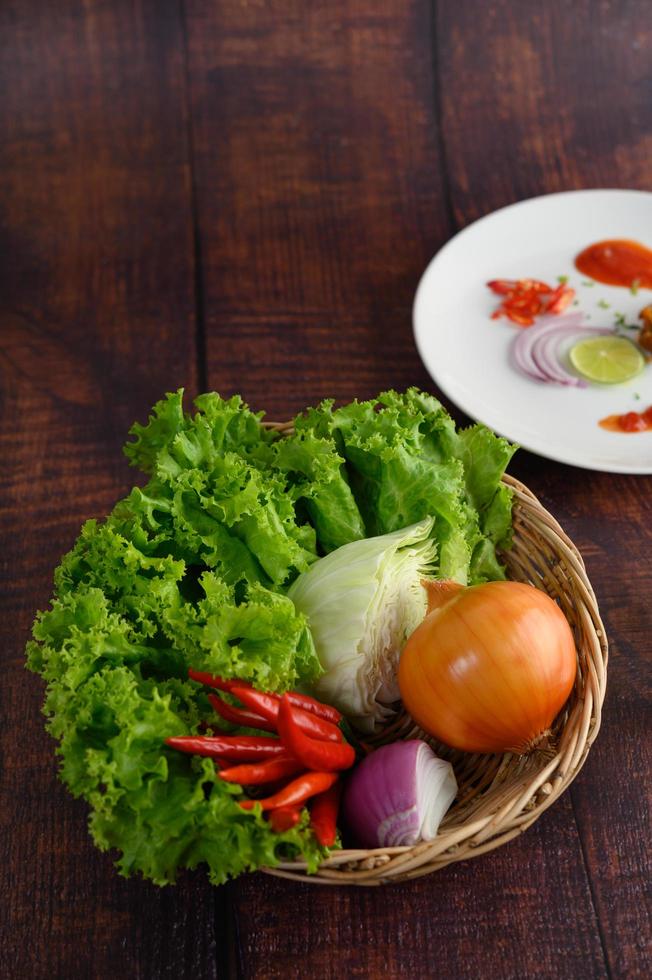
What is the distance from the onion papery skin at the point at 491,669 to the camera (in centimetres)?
152

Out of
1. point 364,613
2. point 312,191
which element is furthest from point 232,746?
point 312,191

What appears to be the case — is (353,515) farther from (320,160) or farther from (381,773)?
(320,160)

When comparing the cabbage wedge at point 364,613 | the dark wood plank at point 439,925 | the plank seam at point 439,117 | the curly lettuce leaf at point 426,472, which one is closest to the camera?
the dark wood plank at point 439,925

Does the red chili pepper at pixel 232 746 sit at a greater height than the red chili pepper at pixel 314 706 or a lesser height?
greater

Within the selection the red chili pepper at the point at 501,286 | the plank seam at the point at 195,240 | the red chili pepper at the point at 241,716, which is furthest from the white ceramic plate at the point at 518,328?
the red chili pepper at the point at 241,716

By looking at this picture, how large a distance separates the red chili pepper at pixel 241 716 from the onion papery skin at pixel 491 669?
0.76 feet

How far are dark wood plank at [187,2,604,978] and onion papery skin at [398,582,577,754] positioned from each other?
22 centimetres

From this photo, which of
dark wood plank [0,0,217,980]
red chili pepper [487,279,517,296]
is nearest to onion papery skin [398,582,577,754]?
dark wood plank [0,0,217,980]

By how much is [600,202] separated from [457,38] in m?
0.85

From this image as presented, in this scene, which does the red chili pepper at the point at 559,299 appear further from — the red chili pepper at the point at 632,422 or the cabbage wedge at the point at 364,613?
the cabbage wedge at the point at 364,613

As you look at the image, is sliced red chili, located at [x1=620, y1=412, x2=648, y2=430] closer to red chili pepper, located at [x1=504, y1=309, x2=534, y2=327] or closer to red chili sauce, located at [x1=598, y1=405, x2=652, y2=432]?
red chili sauce, located at [x1=598, y1=405, x2=652, y2=432]

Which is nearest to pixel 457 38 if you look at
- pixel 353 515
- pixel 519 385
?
pixel 519 385

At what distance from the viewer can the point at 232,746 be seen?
1477 mm

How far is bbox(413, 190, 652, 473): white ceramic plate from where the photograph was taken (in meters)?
2.22
